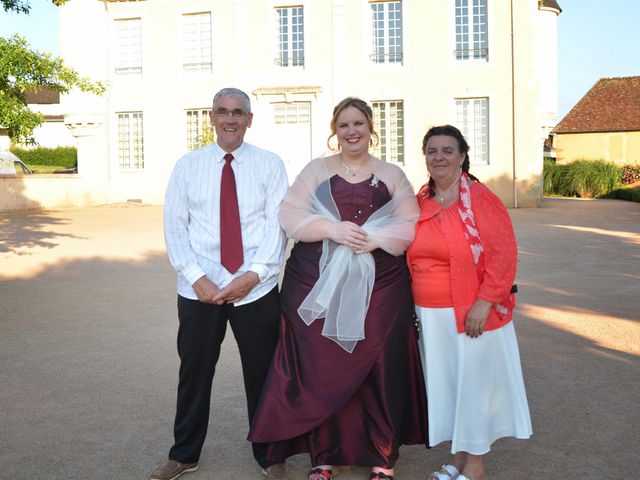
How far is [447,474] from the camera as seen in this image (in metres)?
3.70

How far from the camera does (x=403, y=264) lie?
3854 millimetres

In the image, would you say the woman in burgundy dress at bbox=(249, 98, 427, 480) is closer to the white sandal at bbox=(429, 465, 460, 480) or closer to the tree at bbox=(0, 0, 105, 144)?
the white sandal at bbox=(429, 465, 460, 480)

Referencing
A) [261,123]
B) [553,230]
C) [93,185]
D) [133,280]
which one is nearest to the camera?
[133,280]

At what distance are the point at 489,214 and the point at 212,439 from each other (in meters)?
2.17

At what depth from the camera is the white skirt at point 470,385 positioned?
3664 mm

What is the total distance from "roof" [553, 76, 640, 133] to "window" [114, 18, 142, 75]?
28.2 meters

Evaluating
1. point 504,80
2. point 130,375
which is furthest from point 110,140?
point 130,375

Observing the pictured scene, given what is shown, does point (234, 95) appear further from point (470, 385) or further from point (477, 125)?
point (477, 125)

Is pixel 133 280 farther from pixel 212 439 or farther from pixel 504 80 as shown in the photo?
pixel 504 80

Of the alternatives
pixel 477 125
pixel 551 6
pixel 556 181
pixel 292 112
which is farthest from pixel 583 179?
pixel 292 112

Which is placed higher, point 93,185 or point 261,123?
point 261,123

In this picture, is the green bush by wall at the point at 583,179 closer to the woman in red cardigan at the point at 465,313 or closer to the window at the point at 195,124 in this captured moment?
the window at the point at 195,124

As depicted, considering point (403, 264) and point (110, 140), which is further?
point (110, 140)

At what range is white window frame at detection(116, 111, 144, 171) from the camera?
27.4 metres
